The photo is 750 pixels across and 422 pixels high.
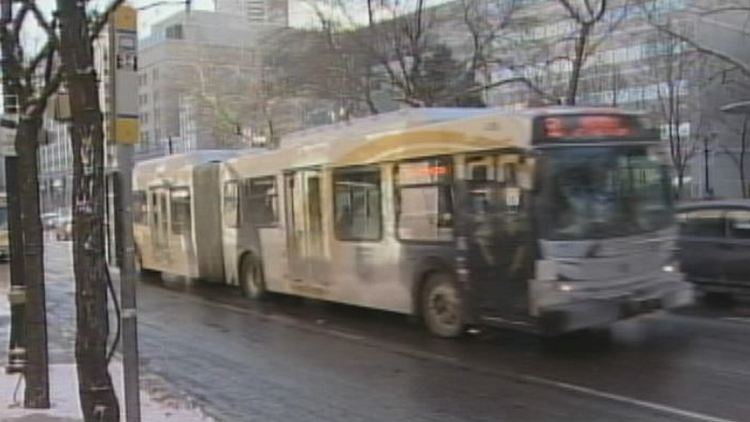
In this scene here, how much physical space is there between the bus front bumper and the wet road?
38 cm

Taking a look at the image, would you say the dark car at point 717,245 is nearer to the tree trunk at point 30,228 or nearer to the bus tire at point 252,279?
the bus tire at point 252,279

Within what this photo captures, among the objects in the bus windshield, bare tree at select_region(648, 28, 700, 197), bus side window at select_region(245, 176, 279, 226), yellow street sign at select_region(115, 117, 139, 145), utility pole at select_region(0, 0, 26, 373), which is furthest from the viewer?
bare tree at select_region(648, 28, 700, 197)

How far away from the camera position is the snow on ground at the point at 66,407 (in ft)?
27.5

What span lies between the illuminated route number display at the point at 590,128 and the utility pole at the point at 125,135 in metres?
5.95

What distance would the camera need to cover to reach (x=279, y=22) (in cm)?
4162

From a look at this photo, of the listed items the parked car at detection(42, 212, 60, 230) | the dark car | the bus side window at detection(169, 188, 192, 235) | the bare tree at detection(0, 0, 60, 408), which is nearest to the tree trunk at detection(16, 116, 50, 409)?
the bare tree at detection(0, 0, 60, 408)

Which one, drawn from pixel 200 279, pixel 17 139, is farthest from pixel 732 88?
pixel 17 139

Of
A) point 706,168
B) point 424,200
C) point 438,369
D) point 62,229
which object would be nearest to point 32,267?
point 438,369

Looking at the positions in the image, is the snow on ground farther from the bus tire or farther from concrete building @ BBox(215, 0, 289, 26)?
concrete building @ BBox(215, 0, 289, 26)

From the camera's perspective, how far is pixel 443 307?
1336cm

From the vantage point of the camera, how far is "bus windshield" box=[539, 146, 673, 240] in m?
11.5

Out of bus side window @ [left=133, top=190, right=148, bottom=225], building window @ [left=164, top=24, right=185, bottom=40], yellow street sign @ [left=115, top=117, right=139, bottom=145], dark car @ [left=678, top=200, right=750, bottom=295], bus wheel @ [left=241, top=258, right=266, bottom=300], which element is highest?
building window @ [left=164, top=24, right=185, bottom=40]

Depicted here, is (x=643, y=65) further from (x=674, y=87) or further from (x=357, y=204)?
(x=357, y=204)

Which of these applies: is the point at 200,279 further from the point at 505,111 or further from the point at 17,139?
the point at 17,139
